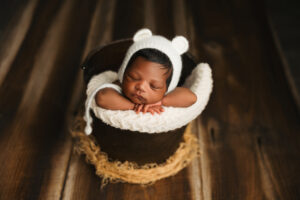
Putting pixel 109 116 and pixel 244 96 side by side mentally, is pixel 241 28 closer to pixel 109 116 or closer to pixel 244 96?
pixel 244 96

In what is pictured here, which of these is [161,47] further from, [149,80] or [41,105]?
[41,105]

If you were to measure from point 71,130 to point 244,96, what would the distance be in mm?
808

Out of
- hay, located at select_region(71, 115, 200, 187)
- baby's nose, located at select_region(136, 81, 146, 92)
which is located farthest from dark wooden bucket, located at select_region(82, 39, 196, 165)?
baby's nose, located at select_region(136, 81, 146, 92)

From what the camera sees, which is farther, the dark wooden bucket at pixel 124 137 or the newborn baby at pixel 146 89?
the dark wooden bucket at pixel 124 137

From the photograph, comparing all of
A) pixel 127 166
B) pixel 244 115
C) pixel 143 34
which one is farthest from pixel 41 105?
pixel 244 115

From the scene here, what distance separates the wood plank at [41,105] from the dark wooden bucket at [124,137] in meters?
0.22

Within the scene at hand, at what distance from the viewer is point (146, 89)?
0.79 metres

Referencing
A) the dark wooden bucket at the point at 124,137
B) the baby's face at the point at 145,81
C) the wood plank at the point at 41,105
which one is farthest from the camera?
the wood plank at the point at 41,105

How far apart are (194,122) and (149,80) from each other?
0.55 metres

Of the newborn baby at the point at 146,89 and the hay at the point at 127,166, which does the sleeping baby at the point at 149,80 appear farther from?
the hay at the point at 127,166

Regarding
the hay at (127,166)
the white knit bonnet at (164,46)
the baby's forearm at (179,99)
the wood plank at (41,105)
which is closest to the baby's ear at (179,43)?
the white knit bonnet at (164,46)

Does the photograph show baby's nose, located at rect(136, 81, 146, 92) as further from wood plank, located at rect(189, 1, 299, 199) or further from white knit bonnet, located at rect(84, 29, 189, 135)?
wood plank, located at rect(189, 1, 299, 199)

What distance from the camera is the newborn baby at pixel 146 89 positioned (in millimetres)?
782

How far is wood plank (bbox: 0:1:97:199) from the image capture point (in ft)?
3.36
